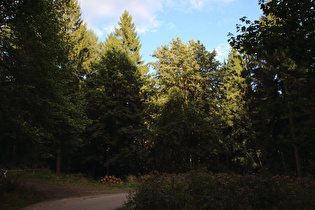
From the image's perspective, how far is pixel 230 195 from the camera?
6.35 meters

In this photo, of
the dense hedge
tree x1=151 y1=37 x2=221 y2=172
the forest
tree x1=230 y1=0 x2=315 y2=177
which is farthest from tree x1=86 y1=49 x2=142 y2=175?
tree x1=230 y1=0 x2=315 y2=177

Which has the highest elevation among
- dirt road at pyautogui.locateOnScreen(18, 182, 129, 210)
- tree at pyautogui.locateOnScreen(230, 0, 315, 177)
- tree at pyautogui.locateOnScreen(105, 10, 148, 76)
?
tree at pyautogui.locateOnScreen(105, 10, 148, 76)

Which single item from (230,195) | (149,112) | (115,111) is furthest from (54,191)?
(149,112)

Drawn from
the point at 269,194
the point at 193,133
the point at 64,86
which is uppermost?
the point at 64,86

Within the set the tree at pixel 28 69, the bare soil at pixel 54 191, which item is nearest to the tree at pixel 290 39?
the tree at pixel 28 69

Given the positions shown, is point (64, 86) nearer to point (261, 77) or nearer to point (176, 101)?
point (176, 101)

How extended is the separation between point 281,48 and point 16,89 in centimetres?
1186

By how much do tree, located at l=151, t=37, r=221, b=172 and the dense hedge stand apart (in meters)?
14.4

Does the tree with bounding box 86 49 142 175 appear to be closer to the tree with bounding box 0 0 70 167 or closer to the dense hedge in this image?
the tree with bounding box 0 0 70 167

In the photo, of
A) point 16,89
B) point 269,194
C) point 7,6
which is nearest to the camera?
point 269,194

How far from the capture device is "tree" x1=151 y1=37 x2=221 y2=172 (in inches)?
894

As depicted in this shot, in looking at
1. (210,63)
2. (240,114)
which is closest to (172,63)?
(210,63)

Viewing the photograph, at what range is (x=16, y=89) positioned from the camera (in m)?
11.2

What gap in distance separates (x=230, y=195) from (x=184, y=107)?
16802mm
